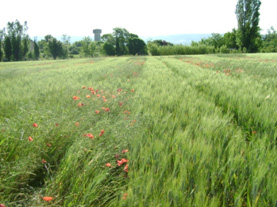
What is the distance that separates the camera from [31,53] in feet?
167

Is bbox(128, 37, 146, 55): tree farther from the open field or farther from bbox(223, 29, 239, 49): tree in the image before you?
the open field

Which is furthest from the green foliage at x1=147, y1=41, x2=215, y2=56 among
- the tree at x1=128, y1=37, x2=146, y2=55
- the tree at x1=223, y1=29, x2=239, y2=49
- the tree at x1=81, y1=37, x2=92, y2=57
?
the tree at x1=81, y1=37, x2=92, y2=57

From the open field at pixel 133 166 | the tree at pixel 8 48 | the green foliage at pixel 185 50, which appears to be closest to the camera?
the open field at pixel 133 166

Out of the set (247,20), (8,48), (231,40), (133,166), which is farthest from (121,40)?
(133,166)

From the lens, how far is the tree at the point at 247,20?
1385 inches

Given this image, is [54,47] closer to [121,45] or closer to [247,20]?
[121,45]

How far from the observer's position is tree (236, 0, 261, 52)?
35.2 m

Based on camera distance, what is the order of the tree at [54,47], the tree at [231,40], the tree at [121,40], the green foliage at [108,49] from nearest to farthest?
the tree at [231,40]
the tree at [54,47]
the green foliage at [108,49]
the tree at [121,40]

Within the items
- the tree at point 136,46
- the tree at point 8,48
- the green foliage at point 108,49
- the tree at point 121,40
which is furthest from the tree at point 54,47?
the tree at point 136,46

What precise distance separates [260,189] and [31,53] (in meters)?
58.5

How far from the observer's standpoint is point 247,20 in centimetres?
3606

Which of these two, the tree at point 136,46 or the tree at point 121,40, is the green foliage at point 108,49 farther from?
the tree at point 136,46

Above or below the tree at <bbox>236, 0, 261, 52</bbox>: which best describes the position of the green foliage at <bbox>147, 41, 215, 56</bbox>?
below

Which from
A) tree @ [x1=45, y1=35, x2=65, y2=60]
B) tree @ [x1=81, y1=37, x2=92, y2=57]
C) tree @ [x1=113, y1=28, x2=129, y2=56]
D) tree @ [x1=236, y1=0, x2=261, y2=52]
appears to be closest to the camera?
tree @ [x1=236, y1=0, x2=261, y2=52]
